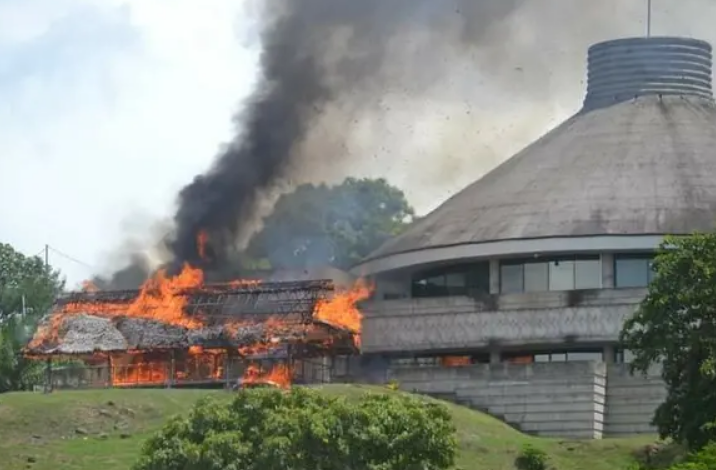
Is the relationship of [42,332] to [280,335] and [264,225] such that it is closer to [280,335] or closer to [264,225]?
[280,335]

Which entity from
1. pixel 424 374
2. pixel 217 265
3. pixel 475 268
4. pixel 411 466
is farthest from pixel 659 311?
pixel 217 265

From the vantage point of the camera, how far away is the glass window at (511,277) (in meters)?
108

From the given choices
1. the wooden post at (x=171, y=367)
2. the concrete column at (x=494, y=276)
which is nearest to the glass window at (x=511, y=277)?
the concrete column at (x=494, y=276)

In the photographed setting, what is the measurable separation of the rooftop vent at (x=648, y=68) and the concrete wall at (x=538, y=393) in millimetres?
20994

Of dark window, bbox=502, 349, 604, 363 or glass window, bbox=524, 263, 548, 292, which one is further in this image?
glass window, bbox=524, 263, 548, 292

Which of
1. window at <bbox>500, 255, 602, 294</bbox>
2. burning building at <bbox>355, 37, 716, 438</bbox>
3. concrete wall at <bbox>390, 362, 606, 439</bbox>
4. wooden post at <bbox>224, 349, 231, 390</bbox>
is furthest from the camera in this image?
window at <bbox>500, 255, 602, 294</bbox>

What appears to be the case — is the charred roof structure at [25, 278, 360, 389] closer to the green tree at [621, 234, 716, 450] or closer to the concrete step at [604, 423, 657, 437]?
the concrete step at [604, 423, 657, 437]

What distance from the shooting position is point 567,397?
98562mm

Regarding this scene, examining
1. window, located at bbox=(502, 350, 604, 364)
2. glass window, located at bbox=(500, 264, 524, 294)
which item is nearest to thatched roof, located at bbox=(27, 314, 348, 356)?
window, located at bbox=(502, 350, 604, 364)

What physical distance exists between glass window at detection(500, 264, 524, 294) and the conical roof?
174 cm

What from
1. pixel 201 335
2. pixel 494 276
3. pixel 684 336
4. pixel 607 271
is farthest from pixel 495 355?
pixel 684 336

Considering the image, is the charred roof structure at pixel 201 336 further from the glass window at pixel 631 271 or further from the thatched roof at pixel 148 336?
the glass window at pixel 631 271

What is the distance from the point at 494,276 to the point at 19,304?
33.4m

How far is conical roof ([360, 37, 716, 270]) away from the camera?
107m
